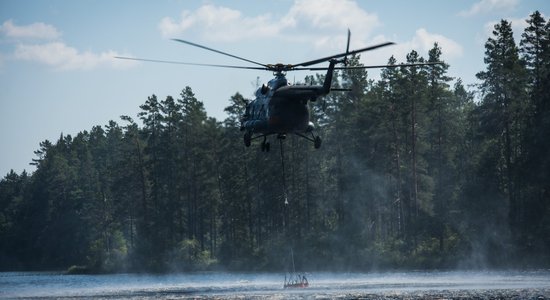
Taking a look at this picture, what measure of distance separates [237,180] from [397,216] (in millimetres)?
19719

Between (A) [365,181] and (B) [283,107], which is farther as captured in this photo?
(A) [365,181]

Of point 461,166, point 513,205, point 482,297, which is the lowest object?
point 482,297

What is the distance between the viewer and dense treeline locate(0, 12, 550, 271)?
77375mm

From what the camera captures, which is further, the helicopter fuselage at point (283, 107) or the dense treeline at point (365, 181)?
the dense treeline at point (365, 181)

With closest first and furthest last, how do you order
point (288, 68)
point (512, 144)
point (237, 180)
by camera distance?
point (288, 68) < point (512, 144) < point (237, 180)

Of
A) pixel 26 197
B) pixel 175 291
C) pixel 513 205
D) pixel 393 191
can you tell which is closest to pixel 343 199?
pixel 393 191

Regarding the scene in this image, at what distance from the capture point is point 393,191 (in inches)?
3538

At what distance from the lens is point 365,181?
8994 cm

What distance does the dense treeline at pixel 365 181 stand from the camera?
7738 centimetres

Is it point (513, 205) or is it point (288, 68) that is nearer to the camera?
point (288, 68)

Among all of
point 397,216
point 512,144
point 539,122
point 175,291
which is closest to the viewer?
point 175,291

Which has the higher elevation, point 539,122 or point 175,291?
point 539,122

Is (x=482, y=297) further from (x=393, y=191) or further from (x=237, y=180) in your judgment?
(x=237, y=180)

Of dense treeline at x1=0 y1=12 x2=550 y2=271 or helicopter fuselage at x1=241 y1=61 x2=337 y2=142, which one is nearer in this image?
helicopter fuselage at x1=241 y1=61 x2=337 y2=142
